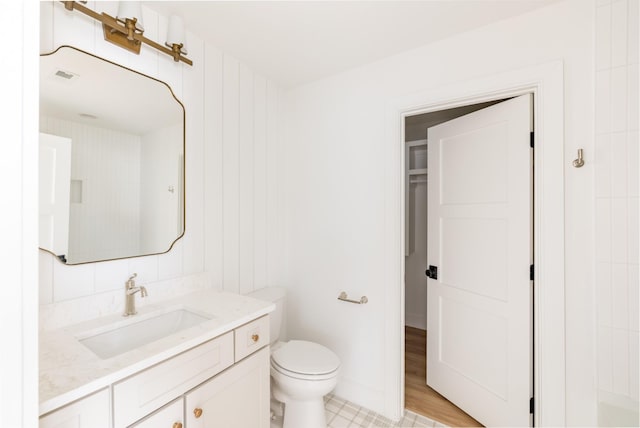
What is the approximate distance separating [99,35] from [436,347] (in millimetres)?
2677

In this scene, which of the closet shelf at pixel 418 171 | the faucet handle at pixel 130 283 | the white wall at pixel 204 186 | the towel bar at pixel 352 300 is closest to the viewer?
the white wall at pixel 204 186

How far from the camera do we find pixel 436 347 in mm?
2188

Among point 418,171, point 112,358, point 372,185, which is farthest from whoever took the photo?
point 418,171

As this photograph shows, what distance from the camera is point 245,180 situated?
2.08 m

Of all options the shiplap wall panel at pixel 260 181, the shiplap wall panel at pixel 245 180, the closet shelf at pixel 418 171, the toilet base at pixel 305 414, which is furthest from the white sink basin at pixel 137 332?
the closet shelf at pixel 418 171

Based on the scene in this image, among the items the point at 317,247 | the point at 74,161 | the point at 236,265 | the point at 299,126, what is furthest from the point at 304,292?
the point at 74,161

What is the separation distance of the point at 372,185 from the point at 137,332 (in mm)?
1537

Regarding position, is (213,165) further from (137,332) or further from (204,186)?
(137,332)

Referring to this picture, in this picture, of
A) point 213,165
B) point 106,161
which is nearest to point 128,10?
point 106,161

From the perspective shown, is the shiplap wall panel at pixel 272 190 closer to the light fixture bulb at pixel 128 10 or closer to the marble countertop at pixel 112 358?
the marble countertop at pixel 112 358

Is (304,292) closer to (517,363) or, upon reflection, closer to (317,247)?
(317,247)

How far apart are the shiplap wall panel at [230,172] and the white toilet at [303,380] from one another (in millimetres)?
559

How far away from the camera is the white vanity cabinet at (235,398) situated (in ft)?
3.73
